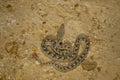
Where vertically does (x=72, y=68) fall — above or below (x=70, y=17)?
below

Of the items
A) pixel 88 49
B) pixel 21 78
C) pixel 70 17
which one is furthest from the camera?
pixel 70 17

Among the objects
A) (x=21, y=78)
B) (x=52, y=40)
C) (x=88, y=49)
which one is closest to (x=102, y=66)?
(x=88, y=49)

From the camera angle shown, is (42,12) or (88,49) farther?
(42,12)

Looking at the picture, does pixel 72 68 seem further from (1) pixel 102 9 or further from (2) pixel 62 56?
(1) pixel 102 9

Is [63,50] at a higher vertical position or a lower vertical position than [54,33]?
lower
